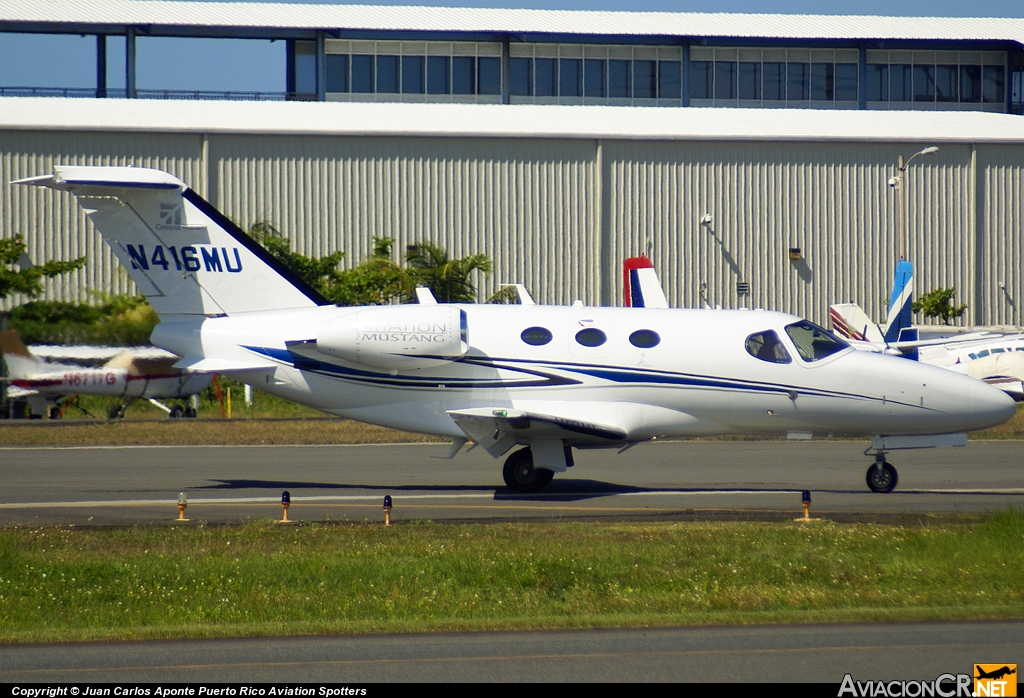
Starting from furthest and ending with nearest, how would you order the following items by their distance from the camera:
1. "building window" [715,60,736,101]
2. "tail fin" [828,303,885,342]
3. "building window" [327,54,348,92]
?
1. "building window" [715,60,736,101]
2. "building window" [327,54,348,92]
3. "tail fin" [828,303,885,342]

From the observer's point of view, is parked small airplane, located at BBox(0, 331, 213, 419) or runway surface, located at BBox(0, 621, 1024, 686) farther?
parked small airplane, located at BBox(0, 331, 213, 419)

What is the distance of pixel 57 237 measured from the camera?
39125 millimetres

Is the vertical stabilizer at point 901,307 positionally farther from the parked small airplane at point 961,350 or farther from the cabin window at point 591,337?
the cabin window at point 591,337

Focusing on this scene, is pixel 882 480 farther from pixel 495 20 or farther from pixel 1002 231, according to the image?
pixel 495 20

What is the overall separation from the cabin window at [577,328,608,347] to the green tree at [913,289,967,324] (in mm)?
30002

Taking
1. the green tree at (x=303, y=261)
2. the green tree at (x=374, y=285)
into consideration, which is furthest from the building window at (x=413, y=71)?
the green tree at (x=374, y=285)

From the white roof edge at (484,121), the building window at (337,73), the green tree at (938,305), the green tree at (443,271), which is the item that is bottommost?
the green tree at (938,305)

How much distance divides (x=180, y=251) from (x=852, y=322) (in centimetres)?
2778

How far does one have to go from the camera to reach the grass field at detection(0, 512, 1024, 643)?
A: 871 centimetres

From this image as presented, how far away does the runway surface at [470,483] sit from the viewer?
14.4 meters

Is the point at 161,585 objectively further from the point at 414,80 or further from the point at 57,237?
the point at 414,80

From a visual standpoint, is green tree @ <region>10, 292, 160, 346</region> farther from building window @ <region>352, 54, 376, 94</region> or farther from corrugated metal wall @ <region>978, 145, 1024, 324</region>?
corrugated metal wall @ <region>978, 145, 1024, 324</region>

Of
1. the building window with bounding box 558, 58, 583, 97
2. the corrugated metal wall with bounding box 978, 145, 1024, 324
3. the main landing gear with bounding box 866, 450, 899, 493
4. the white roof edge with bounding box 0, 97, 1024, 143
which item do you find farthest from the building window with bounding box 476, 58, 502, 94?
the main landing gear with bounding box 866, 450, 899, 493

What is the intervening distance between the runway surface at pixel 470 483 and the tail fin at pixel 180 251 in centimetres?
302
